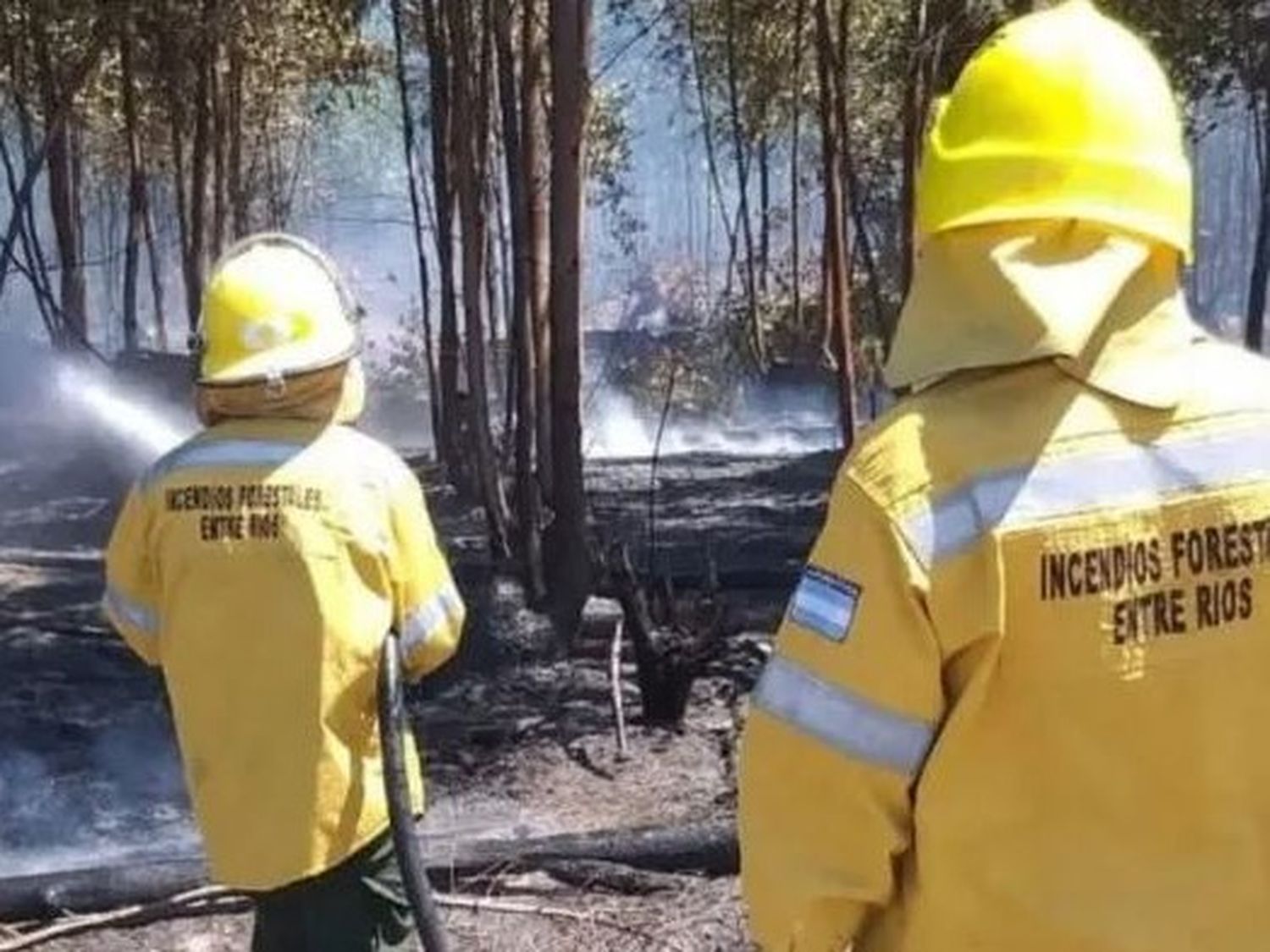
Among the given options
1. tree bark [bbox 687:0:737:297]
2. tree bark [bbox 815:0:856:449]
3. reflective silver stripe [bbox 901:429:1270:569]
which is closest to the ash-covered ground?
tree bark [bbox 815:0:856:449]

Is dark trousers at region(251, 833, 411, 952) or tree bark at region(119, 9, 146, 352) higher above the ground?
tree bark at region(119, 9, 146, 352)

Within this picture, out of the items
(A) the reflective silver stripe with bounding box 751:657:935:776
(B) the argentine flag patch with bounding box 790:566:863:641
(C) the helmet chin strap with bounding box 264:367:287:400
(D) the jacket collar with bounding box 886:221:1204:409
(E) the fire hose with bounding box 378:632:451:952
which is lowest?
(E) the fire hose with bounding box 378:632:451:952

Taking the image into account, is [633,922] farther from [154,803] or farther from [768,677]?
[768,677]

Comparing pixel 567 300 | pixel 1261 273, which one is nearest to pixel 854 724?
pixel 567 300

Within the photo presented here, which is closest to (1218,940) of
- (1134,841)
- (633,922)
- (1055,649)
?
(1134,841)

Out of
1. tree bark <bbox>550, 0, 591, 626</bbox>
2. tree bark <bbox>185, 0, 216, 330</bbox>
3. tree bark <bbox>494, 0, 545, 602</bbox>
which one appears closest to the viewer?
tree bark <bbox>550, 0, 591, 626</bbox>

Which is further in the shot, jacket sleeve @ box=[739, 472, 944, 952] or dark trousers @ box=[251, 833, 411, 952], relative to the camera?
dark trousers @ box=[251, 833, 411, 952]

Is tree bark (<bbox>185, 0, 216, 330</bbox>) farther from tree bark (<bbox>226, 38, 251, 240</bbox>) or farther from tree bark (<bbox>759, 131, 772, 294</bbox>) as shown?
tree bark (<bbox>759, 131, 772, 294</bbox>)

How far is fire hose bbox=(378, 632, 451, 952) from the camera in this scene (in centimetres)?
365

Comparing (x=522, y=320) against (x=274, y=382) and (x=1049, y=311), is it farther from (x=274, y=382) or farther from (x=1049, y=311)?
(x=1049, y=311)

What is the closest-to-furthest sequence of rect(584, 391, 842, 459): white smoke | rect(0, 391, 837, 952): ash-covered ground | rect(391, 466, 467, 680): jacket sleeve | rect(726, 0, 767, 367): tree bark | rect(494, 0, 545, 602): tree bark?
rect(391, 466, 467, 680): jacket sleeve < rect(0, 391, 837, 952): ash-covered ground < rect(494, 0, 545, 602): tree bark < rect(726, 0, 767, 367): tree bark < rect(584, 391, 842, 459): white smoke

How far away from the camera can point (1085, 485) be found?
6.66 feet

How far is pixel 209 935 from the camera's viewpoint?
212 inches

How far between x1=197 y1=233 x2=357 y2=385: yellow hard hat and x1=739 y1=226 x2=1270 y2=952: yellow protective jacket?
5.95 ft
